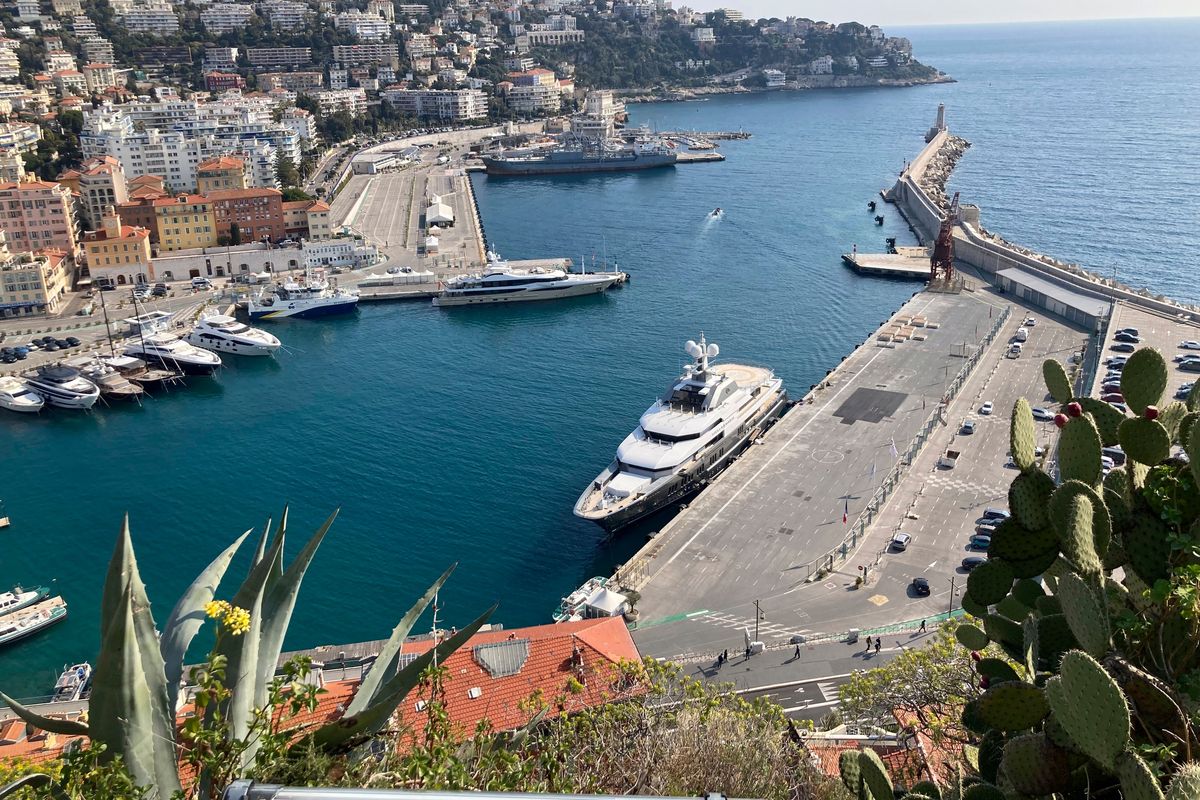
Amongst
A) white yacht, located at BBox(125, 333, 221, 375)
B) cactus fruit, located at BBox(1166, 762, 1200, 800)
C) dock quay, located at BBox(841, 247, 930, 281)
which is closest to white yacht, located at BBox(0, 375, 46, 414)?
white yacht, located at BBox(125, 333, 221, 375)

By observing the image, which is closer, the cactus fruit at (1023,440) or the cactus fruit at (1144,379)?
the cactus fruit at (1023,440)

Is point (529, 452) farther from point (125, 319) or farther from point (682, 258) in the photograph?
point (682, 258)

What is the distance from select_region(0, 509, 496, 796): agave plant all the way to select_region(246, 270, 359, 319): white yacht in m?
42.3

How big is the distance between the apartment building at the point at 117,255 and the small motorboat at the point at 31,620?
3065 centimetres

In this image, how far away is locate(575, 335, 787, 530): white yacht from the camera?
25109mm

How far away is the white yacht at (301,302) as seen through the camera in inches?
1805

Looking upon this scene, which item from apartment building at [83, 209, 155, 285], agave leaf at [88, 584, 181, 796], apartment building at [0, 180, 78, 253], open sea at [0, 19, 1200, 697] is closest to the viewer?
agave leaf at [88, 584, 181, 796]

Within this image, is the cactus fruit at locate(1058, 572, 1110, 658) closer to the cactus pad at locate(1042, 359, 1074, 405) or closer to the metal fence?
the cactus pad at locate(1042, 359, 1074, 405)

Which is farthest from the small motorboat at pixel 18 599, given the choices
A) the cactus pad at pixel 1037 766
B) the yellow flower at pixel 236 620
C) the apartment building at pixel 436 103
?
the apartment building at pixel 436 103

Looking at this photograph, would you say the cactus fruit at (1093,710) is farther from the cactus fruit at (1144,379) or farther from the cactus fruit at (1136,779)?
the cactus fruit at (1144,379)

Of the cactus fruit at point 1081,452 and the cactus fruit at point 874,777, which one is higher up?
the cactus fruit at point 1081,452

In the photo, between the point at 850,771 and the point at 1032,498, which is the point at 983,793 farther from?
the point at 1032,498

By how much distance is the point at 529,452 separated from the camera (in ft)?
98.9

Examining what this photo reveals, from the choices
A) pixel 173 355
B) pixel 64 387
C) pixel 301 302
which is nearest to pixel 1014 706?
pixel 64 387
